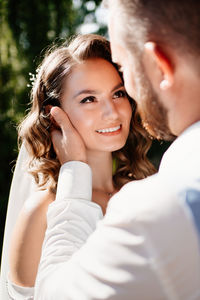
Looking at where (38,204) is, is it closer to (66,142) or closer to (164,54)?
(66,142)

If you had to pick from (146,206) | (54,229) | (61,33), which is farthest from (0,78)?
(146,206)

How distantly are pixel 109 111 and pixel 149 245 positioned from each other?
141 cm

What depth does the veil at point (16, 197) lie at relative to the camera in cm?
242

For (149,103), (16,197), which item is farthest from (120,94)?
(149,103)

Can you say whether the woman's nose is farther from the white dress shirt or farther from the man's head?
the white dress shirt

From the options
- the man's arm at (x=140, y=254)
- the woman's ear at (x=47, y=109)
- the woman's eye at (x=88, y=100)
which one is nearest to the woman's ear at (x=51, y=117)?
the woman's ear at (x=47, y=109)

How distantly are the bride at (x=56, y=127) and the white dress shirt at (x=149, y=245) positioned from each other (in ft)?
3.43

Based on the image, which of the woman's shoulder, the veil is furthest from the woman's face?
the veil

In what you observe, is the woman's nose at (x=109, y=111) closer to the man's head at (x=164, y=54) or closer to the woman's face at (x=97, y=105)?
the woman's face at (x=97, y=105)

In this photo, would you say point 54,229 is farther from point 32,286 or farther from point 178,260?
point 32,286

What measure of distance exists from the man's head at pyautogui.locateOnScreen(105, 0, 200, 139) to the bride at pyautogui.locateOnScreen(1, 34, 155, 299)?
40.4 inches

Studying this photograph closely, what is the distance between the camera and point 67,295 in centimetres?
101

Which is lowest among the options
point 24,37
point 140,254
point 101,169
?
point 24,37

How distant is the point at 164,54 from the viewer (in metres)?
1.13
